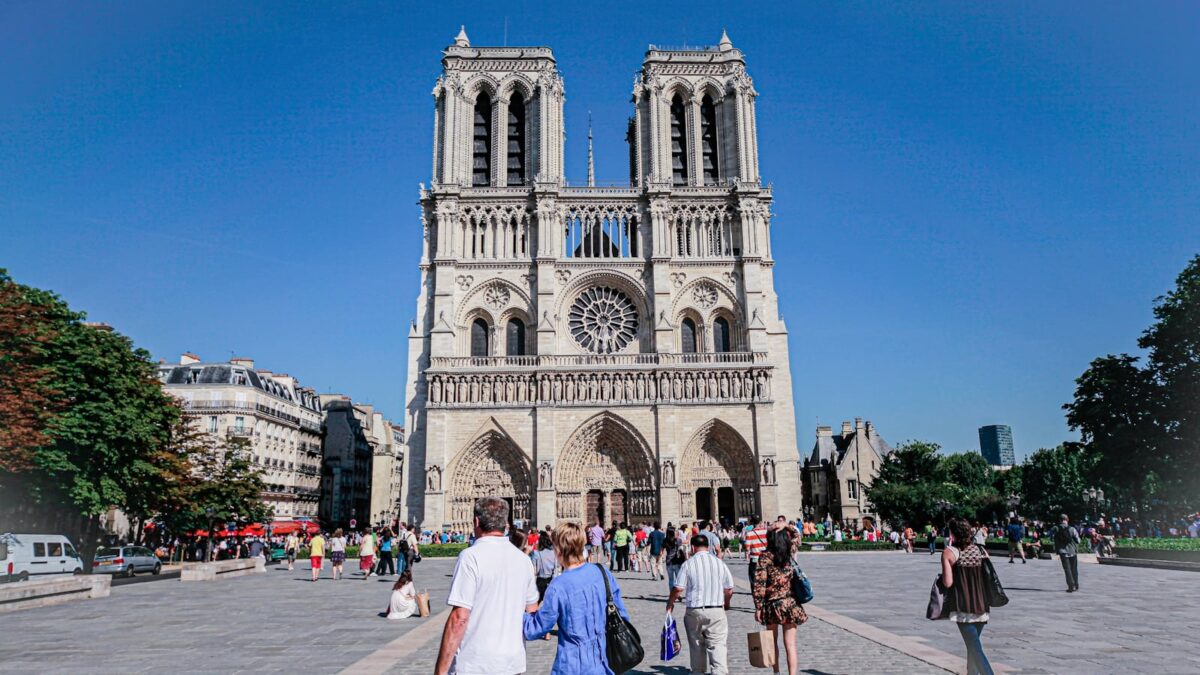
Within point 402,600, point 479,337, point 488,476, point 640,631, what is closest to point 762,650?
point 640,631

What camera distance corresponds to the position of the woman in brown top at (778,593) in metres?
7.98

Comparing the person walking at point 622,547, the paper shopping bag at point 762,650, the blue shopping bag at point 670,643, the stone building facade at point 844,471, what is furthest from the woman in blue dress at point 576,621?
the stone building facade at point 844,471

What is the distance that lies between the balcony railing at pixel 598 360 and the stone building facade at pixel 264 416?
12.1 meters

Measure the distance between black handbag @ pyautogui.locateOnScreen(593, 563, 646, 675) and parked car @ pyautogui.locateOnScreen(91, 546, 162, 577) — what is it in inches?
1075

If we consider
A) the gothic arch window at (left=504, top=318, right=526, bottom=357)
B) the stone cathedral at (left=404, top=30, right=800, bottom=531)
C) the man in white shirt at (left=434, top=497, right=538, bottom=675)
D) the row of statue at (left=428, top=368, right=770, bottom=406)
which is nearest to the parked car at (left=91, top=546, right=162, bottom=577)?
the stone cathedral at (left=404, top=30, right=800, bottom=531)

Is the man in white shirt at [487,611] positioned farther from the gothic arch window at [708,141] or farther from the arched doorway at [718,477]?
the gothic arch window at [708,141]

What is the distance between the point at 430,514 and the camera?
129 ft

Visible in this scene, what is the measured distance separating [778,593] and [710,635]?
839mm

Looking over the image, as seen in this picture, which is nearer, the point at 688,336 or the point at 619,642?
the point at 619,642

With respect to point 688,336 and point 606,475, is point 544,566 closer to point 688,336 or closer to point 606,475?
point 606,475

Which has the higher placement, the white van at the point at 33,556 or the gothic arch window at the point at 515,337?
the gothic arch window at the point at 515,337

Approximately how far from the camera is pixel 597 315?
43750mm

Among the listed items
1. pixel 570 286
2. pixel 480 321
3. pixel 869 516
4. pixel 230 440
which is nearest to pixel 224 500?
pixel 230 440

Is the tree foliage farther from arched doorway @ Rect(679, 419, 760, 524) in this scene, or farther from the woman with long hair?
the woman with long hair
